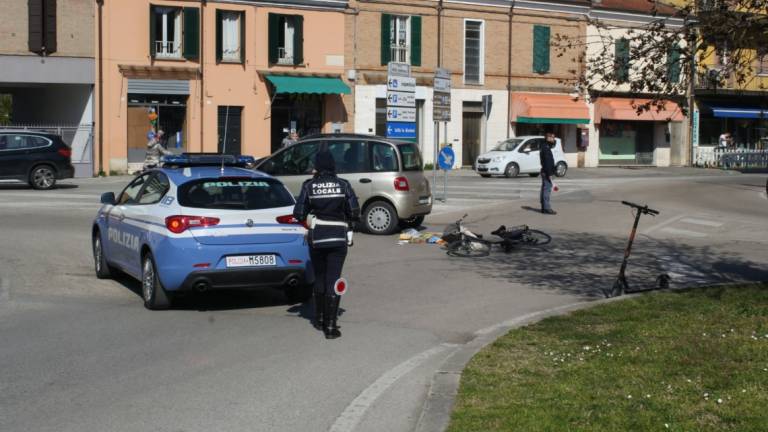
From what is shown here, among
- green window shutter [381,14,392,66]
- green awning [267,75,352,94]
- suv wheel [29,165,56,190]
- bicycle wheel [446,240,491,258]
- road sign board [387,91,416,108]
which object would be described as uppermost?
green window shutter [381,14,392,66]

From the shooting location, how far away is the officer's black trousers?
30.9ft

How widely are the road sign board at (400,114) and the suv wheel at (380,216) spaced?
20.4 ft

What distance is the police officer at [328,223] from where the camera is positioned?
940 cm

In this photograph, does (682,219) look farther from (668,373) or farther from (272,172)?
(668,373)

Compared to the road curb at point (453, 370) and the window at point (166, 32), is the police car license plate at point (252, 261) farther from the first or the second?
the window at point (166, 32)

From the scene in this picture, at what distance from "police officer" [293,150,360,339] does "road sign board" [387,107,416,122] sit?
49.7ft

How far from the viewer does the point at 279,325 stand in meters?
10.2

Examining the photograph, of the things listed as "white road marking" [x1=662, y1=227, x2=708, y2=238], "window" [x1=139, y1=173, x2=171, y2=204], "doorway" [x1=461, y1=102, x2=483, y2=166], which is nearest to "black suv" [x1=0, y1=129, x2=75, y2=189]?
"white road marking" [x1=662, y1=227, x2=708, y2=238]

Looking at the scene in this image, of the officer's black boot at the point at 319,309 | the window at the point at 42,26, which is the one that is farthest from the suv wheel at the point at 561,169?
the officer's black boot at the point at 319,309

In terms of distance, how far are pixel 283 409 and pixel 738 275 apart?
921cm

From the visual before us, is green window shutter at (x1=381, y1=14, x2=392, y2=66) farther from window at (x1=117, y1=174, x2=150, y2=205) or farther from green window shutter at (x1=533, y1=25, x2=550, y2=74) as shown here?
window at (x1=117, y1=174, x2=150, y2=205)

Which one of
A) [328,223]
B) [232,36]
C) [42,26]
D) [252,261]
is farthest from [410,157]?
[232,36]

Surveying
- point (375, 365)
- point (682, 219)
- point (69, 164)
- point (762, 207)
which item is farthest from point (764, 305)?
point (69, 164)

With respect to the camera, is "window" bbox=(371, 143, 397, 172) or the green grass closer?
the green grass
